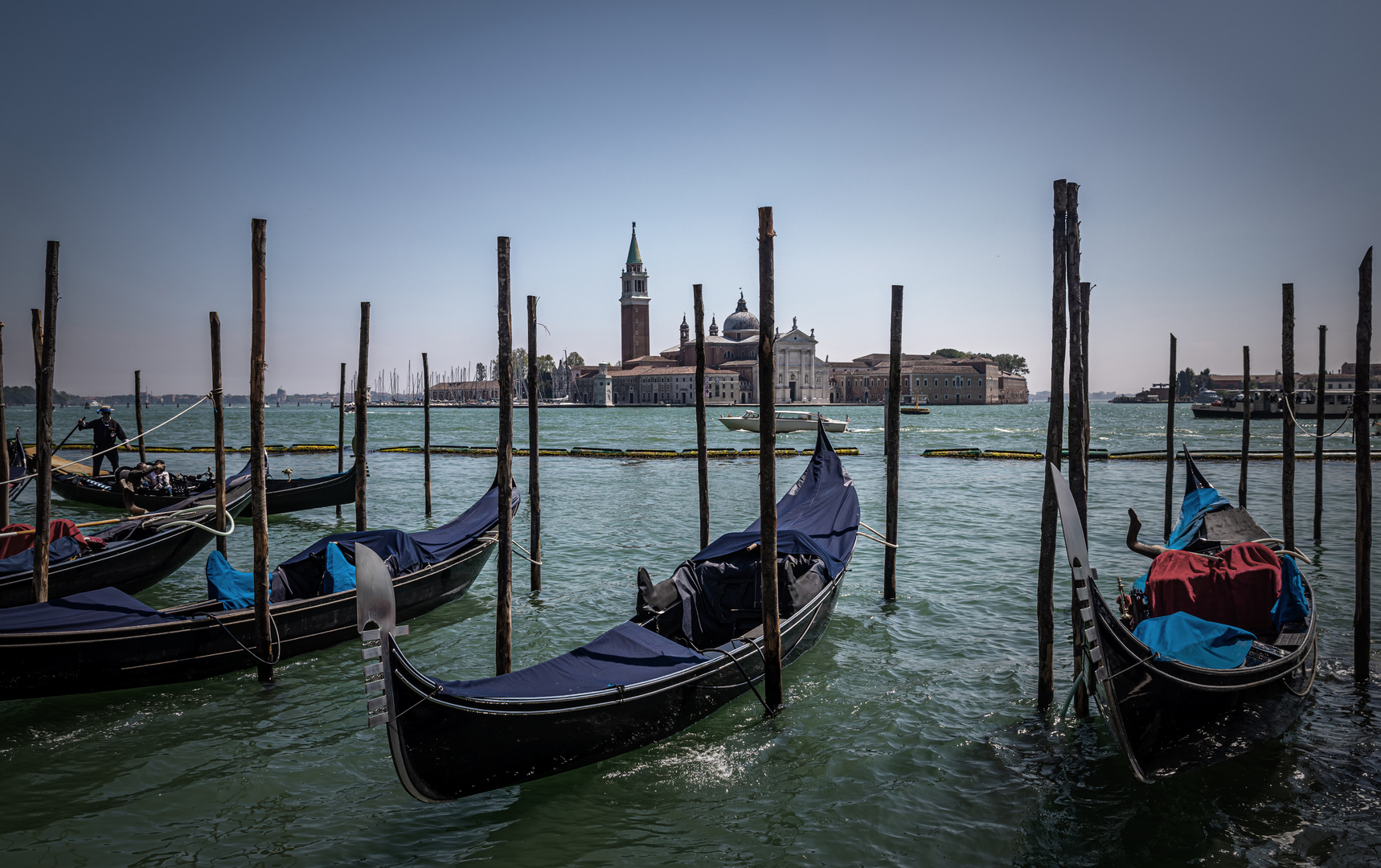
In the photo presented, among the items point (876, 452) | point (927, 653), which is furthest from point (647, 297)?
point (927, 653)

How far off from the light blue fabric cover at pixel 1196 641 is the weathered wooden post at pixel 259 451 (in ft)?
15.2

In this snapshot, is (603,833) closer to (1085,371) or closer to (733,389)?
(1085,371)

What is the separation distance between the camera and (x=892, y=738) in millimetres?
4227

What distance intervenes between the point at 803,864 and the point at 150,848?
2551 mm

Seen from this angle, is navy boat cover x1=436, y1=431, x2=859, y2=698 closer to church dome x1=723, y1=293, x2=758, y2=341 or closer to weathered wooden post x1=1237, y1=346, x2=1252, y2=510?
weathered wooden post x1=1237, y1=346, x2=1252, y2=510

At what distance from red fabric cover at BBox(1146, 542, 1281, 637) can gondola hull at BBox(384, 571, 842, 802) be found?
2.39 metres

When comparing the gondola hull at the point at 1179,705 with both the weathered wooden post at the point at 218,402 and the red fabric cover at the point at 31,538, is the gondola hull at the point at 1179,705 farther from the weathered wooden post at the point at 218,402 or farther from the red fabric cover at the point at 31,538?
the red fabric cover at the point at 31,538

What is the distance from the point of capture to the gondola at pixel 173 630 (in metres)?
4.14

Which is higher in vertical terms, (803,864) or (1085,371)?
(1085,371)

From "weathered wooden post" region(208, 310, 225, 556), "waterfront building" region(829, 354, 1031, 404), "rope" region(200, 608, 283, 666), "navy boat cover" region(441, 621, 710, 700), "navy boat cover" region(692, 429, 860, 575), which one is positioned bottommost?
"rope" region(200, 608, 283, 666)

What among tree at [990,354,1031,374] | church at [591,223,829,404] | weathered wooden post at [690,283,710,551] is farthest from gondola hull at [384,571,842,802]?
tree at [990,354,1031,374]

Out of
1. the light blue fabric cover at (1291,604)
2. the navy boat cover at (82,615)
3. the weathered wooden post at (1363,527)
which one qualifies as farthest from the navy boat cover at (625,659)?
the weathered wooden post at (1363,527)

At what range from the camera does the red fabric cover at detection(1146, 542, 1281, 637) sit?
437cm

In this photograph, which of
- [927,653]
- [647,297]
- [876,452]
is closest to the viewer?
[927,653]
